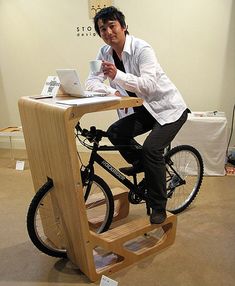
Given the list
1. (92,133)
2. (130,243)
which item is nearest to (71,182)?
(92,133)

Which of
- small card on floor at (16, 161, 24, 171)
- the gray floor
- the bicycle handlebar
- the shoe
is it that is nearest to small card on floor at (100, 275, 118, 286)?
the gray floor

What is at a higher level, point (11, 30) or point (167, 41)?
point (11, 30)

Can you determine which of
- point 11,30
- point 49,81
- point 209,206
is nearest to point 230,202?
point 209,206

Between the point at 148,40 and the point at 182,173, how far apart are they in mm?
1632

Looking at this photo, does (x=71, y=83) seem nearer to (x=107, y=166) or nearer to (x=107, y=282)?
(x=107, y=166)

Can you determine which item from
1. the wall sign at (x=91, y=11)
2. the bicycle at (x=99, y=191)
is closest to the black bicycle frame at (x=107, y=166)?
the bicycle at (x=99, y=191)

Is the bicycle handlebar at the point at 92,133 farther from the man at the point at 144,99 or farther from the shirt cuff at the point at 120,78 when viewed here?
the shirt cuff at the point at 120,78

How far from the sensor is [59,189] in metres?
1.57

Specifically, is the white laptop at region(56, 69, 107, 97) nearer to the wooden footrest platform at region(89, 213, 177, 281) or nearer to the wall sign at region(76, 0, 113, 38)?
the wooden footrest platform at region(89, 213, 177, 281)

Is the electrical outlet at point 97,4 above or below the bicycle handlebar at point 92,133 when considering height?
above

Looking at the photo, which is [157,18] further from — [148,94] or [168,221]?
[168,221]

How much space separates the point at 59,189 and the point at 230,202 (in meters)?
1.52

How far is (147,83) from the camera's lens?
160 cm

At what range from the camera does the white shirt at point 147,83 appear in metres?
1.62
